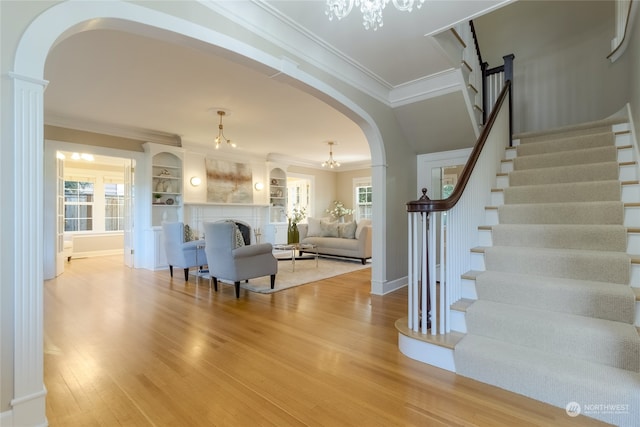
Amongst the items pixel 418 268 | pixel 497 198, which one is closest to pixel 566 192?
pixel 497 198

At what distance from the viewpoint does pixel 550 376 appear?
1641 mm

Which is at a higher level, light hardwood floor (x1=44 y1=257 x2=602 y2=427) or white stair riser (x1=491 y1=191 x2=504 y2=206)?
white stair riser (x1=491 y1=191 x2=504 y2=206)

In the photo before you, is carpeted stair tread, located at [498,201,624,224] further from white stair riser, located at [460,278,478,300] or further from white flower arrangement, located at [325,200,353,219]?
white flower arrangement, located at [325,200,353,219]

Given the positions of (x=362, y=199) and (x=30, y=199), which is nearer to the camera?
(x=30, y=199)

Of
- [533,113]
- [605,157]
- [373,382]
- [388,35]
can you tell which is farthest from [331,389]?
[533,113]

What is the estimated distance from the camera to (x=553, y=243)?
7.73ft

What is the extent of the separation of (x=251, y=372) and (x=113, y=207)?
8322mm

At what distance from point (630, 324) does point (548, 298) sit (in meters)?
0.39

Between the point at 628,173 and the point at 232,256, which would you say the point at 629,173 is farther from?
the point at 232,256

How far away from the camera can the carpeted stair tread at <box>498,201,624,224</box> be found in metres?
2.28

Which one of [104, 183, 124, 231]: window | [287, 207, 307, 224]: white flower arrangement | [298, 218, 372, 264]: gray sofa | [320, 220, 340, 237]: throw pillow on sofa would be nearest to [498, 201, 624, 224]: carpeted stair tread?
[298, 218, 372, 264]: gray sofa

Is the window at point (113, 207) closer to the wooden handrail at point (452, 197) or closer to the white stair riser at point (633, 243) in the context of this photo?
the wooden handrail at point (452, 197)

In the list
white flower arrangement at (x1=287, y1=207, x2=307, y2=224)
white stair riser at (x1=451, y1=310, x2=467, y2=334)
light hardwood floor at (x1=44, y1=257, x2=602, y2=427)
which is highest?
white flower arrangement at (x1=287, y1=207, x2=307, y2=224)

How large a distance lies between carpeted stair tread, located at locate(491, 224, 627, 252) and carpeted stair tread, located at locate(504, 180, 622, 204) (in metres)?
0.40
